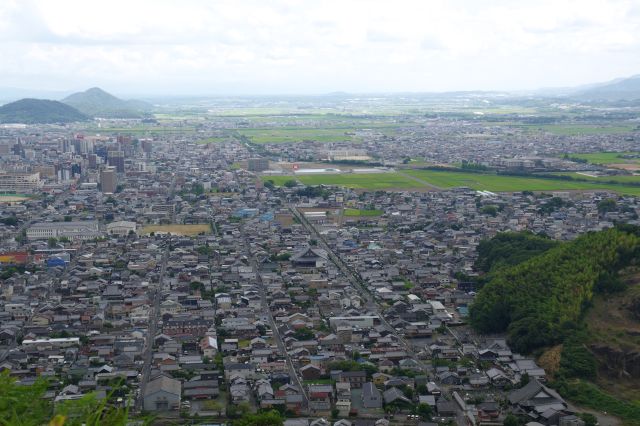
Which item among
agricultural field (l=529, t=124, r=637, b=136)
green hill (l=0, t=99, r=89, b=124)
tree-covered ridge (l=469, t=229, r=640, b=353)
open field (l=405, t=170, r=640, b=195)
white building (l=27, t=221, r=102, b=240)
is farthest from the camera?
green hill (l=0, t=99, r=89, b=124)

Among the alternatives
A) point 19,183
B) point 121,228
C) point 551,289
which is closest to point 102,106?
point 19,183

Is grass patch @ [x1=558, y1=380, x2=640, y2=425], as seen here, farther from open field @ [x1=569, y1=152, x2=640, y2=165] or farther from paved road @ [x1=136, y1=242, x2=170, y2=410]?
open field @ [x1=569, y1=152, x2=640, y2=165]

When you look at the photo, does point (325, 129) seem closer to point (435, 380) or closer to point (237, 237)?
point (237, 237)

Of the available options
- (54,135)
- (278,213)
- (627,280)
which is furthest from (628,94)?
(627,280)

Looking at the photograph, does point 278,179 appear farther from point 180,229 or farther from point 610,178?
point 610,178

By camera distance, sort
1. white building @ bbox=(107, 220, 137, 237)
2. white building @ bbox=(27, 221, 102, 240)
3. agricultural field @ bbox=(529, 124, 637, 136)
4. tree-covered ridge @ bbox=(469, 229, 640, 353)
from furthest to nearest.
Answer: agricultural field @ bbox=(529, 124, 637, 136), white building @ bbox=(107, 220, 137, 237), white building @ bbox=(27, 221, 102, 240), tree-covered ridge @ bbox=(469, 229, 640, 353)

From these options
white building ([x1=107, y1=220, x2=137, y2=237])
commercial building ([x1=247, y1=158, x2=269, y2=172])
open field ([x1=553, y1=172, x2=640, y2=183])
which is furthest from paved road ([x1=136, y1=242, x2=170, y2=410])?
open field ([x1=553, y1=172, x2=640, y2=183])

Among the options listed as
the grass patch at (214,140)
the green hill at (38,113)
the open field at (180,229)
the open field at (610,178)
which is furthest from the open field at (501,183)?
the green hill at (38,113)
